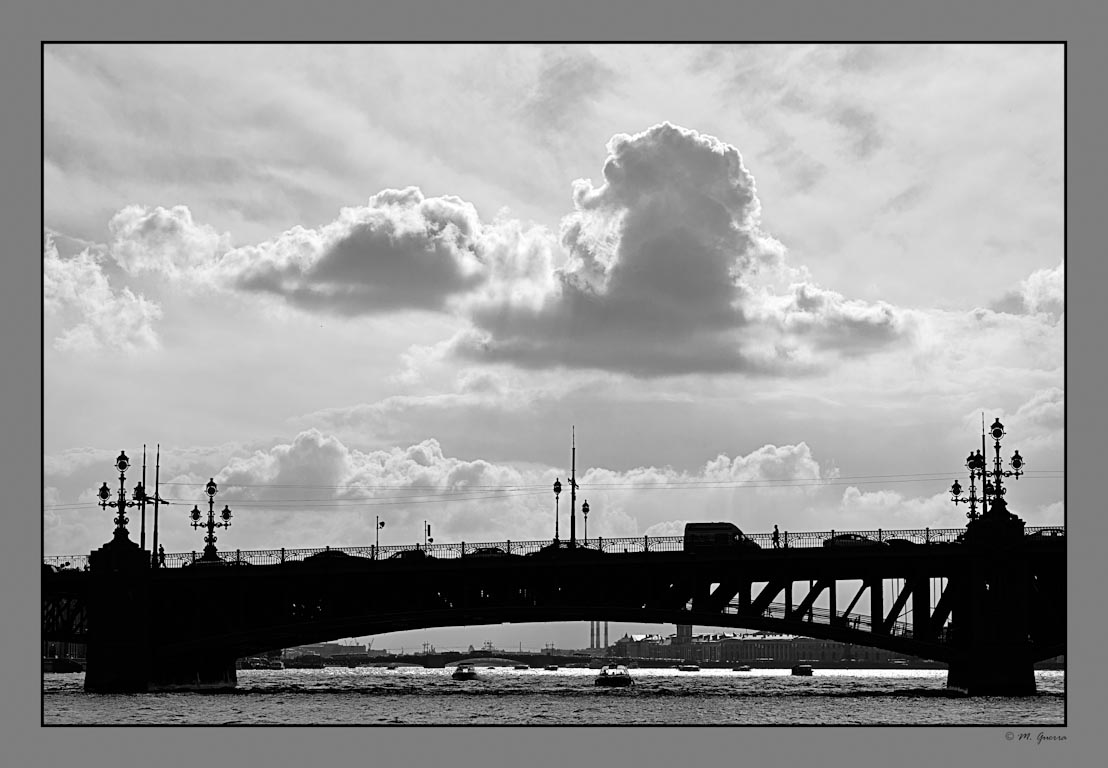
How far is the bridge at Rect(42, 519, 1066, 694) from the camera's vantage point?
295 ft

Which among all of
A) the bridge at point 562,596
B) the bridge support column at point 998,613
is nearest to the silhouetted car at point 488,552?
the bridge at point 562,596

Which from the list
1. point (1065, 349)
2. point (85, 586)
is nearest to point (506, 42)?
point (1065, 349)

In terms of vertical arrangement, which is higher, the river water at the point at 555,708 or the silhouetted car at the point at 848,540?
the silhouetted car at the point at 848,540

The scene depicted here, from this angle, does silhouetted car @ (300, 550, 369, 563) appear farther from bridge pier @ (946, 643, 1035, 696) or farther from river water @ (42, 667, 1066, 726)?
bridge pier @ (946, 643, 1035, 696)

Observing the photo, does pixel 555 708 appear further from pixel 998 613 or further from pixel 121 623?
pixel 121 623

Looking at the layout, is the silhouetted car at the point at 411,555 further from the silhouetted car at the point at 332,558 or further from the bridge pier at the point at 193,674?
the bridge pier at the point at 193,674

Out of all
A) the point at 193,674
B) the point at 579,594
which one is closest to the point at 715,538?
the point at 579,594

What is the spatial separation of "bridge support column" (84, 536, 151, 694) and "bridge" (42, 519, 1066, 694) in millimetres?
88

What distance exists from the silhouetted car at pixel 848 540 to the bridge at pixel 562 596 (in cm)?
16

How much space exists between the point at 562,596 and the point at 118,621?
27.8 metres

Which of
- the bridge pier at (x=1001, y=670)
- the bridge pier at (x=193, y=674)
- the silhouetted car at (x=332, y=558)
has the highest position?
the silhouetted car at (x=332, y=558)

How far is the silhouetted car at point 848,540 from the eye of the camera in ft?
309

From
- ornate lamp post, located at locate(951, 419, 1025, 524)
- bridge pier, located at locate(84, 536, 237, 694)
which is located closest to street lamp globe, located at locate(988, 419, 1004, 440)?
ornate lamp post, located at locate(951, 419, 1025, 524)

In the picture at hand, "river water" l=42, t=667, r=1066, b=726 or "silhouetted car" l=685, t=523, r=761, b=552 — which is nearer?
"river water" l=42, t=667, r=1066, b=726
